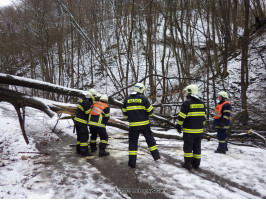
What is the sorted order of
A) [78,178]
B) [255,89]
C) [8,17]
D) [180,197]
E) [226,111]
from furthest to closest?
[8,17], [255,89], [226,111], [78,178], [180,197]

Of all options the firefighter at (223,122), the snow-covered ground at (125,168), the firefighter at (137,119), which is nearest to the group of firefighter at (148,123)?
the firefighter at (137,119)

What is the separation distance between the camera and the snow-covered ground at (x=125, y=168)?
3.15 meters

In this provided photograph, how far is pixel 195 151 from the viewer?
4.16m

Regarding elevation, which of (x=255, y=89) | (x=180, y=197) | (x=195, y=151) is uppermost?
(x=255, y=89)

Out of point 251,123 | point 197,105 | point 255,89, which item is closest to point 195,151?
point 197,105

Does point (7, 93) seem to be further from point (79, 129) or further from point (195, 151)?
point (195, 151)

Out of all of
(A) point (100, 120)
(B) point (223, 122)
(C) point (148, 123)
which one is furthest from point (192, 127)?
(A) point (100, 120)

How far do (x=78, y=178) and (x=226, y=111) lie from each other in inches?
166

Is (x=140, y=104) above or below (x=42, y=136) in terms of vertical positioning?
above

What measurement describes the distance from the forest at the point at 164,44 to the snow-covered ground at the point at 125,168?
266cm

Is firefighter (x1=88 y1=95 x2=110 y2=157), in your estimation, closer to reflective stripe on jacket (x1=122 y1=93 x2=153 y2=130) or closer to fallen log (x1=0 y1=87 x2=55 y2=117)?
reflective stripe on jacket (x1=122 y1=93 x2=153 y2=130)

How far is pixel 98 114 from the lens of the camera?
5.00 m

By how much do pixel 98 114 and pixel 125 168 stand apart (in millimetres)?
1639

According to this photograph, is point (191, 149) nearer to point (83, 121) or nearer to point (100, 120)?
point (100, 120)
